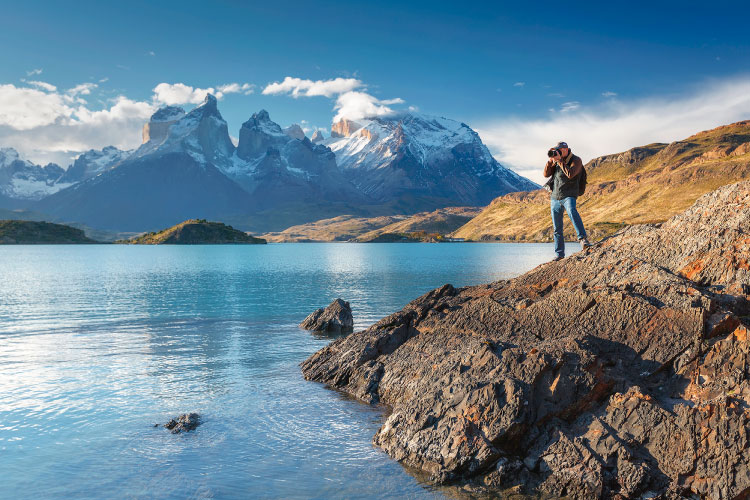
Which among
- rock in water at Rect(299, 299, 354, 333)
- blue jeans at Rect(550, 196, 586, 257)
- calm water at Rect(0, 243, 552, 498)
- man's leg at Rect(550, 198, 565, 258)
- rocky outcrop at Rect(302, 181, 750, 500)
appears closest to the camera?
rocky outcrop at Rect(302, 181, 750, 500)

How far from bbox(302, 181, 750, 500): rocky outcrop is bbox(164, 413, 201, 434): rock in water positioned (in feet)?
23.4

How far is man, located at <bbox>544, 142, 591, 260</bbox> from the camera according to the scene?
71.9ft

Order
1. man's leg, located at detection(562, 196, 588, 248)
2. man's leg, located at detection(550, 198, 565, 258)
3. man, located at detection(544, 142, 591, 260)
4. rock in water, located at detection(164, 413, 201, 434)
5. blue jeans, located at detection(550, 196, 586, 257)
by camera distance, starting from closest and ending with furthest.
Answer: rock in water, located at detection(164, 413, 201, 434)
man's leg, located at detection(562, 196, 588, 248)
blue jeans, located at detection(550, 196, 586, 257)
man, located at detection(544, 142, 591, 260)
man's leg, located at detection(550, 198, 565, 258)

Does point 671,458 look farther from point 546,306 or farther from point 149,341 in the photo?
point 149,341

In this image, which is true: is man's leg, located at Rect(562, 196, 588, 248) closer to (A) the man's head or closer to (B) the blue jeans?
(B) the blue jeans

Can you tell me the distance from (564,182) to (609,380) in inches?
381

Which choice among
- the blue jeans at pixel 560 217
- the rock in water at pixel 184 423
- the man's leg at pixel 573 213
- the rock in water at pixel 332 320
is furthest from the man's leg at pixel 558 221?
the rock in water at pixel 332 320

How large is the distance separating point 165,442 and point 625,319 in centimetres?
1687

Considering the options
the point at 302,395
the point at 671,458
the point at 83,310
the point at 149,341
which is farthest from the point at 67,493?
the point at 83,310

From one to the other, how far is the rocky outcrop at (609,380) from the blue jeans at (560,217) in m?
1.19

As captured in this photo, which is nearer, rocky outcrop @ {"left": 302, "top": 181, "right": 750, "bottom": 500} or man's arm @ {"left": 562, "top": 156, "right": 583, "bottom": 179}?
rocky outcrop @ {"left": 302, "top": 181, "right": 750, "bottom": 500}

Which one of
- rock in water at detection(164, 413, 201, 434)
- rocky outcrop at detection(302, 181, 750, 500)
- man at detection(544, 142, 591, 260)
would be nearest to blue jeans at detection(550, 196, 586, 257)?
man at detection(544, 142, 591, 260)

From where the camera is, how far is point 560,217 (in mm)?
23344

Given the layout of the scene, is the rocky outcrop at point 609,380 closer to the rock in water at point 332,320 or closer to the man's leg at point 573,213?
the man's leg at point 573,213
